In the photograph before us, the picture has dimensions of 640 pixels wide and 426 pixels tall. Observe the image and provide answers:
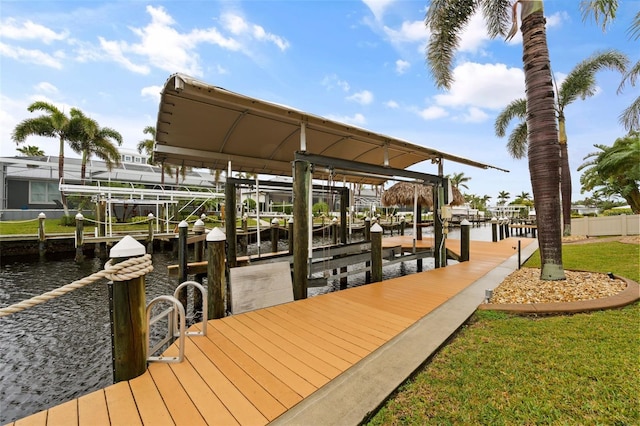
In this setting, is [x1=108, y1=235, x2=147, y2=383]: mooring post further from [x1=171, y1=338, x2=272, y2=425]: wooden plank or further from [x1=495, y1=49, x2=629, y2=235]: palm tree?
[x1=495, y1=49, x2=629, y2=235]: palm tree

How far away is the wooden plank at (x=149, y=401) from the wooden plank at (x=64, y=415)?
0.37 metres

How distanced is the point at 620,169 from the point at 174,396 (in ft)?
74.5

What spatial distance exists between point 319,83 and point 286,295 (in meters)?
13.8

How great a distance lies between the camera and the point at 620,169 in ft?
50.1

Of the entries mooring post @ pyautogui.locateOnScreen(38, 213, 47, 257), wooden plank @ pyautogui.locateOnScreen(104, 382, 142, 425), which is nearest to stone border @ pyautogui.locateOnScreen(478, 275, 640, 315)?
wooden plank @ pyautogui.locateOnScreen(104, 382, 142, 425)

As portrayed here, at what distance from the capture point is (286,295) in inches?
196

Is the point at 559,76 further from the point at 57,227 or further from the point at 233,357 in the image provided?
the point at 57,227

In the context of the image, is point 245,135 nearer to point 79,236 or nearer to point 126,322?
point 126,322

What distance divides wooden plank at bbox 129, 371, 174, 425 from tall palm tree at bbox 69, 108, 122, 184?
24770 mm

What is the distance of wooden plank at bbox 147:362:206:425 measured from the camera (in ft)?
6.79

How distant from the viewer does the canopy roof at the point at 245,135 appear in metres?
4.23

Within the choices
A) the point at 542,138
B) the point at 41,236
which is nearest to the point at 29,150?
the point at 41,236

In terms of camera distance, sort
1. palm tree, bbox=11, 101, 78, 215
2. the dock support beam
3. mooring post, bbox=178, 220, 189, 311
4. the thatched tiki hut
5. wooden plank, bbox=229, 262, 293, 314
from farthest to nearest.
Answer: palm tree, bbox=11, 101, 78, 215 → the thatched tiki hut → mooring post, bbox=178, 220, 189, 311 → the dock support beam → wooden plank, bbox=229, 262, 293, 314

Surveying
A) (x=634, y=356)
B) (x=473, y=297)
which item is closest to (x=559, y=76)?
(x=473, y=297)
